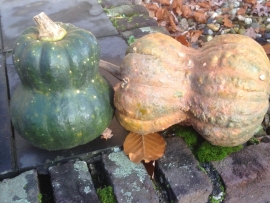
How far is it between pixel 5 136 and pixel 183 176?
3.15 feet

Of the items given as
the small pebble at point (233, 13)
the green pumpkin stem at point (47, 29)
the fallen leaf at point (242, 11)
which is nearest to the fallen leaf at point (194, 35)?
the small pebble at point (233, 13)

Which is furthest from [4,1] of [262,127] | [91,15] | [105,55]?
[262,127]

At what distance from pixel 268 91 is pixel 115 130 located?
81cm

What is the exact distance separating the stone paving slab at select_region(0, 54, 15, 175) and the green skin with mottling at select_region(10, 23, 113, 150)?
18cm

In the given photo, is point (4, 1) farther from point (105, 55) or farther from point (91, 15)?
point (105, 55)

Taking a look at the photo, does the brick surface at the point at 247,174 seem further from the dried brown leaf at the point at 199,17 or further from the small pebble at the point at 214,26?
the dried brown leaf at the point at 199,17

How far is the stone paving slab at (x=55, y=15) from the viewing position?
2.91 metres

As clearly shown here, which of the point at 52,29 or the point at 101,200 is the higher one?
the point at 52,29

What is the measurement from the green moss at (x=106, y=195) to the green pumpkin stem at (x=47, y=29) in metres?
0.73

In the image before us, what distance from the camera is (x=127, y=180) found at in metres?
1.79

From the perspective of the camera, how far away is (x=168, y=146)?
1.95 meters

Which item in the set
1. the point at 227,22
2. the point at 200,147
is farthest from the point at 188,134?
the point at 227,22

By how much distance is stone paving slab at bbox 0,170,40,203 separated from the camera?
1.71 m

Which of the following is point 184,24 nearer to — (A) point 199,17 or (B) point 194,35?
(A) point 199,17
